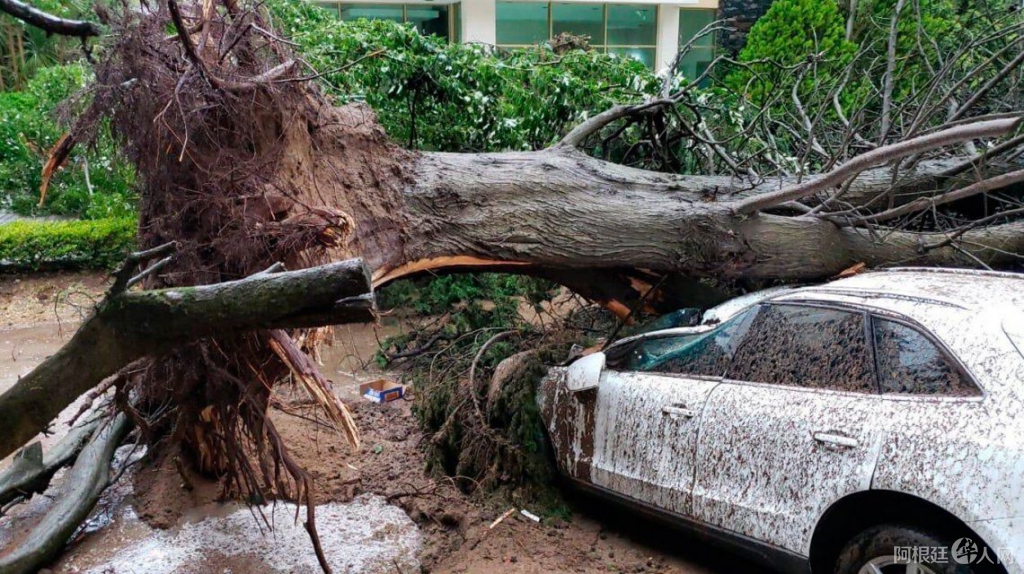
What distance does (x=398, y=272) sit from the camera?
16.6ft

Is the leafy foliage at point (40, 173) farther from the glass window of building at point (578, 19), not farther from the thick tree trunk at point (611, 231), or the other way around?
the glass window of building at point (578, 19)

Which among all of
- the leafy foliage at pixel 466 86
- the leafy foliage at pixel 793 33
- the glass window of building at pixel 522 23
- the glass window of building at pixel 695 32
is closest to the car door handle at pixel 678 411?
the leafy foliage at pixel 466 86

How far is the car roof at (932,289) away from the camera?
3.60 meters

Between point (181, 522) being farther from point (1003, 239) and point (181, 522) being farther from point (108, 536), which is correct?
point (1003, 239)

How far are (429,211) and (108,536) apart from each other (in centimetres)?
303

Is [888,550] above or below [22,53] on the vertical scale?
below

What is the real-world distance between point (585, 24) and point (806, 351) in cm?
1816

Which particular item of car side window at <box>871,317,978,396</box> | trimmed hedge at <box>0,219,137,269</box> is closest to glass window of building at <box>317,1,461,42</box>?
trimmed hedge at <box>0,219,137,269</box>

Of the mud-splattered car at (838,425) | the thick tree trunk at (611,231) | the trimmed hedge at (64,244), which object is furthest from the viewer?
the trimmed hedge at (64,244)

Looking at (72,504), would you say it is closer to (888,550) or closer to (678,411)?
(678,411)

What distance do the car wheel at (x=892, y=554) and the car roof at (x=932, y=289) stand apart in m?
1.05

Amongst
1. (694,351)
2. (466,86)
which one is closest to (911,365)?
(694,351)

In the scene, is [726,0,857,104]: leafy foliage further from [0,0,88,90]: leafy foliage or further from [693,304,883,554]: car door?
[0,0,88,90]: leafy foliage

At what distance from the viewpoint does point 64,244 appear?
11.4 meters
